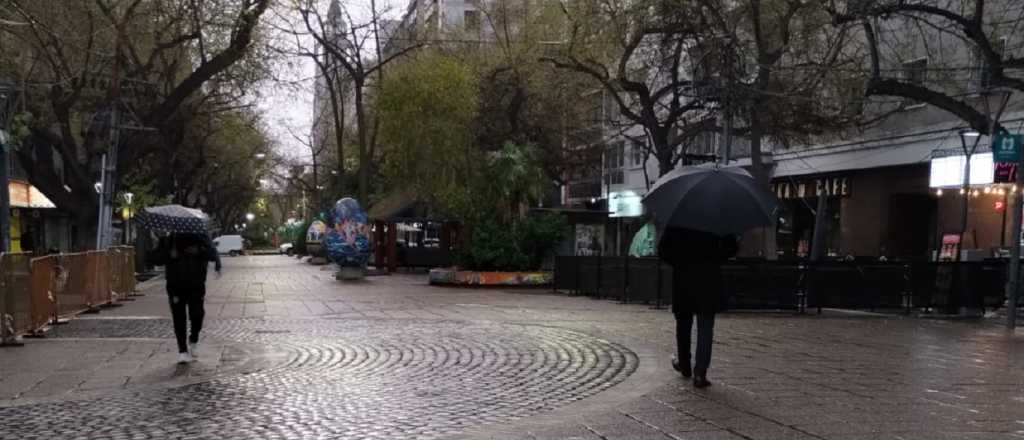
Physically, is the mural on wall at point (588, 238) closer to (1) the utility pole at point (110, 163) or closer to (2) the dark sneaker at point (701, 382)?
(1) the utility pole at point (110, 163)

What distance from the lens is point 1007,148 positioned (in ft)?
43.4

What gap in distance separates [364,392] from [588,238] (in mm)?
22265

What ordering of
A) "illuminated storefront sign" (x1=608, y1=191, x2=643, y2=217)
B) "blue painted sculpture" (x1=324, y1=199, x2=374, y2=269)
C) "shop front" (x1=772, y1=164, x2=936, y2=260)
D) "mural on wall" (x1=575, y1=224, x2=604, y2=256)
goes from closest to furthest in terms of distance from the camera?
"shop front" (x1=772, y1=164, x2=936, y2=260) → "mural on wall" (x1=575, y1=224, x2=604, y2=256) → "blue painted sculpture" (x1=324, y1=199, x2=374, y2=269) → "illuminated storefront sign" (x1=608, y1=191, x2=643, y2=217)

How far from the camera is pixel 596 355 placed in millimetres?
9703

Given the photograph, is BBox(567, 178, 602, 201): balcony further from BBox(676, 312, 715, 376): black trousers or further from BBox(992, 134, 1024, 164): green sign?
BBox(676, 312, 715, 376): black trousers

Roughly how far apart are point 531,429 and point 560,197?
41.3 m

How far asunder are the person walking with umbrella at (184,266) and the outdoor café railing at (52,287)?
8.46ft

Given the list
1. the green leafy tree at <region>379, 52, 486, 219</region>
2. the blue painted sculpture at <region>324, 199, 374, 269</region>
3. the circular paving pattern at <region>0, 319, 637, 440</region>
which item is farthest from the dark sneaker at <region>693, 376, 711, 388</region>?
the blue painted sculpture at <region>324, 199, 374, 269</region>

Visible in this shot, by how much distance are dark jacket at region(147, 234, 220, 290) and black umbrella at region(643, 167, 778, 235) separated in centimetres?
486

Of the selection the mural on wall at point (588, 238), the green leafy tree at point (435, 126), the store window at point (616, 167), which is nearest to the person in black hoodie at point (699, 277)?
the green leafy tree at point (435, 126)

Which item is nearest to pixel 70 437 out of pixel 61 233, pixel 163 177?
pixel 163 177

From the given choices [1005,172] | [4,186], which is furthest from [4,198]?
[1005,172]

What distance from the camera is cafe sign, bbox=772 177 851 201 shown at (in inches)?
1088

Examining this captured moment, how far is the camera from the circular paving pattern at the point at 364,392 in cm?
620
